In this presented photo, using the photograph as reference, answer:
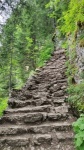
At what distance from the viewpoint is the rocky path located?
19.1 ft

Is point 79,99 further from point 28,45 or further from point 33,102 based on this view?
point 28,45

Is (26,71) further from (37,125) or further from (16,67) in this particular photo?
(37,125)

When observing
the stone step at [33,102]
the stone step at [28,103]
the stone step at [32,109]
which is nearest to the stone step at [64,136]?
the stone step at [32,109]

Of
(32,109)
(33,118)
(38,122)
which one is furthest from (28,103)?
(38,122)

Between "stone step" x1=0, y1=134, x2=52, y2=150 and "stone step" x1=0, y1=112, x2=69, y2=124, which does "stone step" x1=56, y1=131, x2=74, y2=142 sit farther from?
"stone step" x1=0, y1=112, x2=69, y2=124

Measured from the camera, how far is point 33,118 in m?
6.89

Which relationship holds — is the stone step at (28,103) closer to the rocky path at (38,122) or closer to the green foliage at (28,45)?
the rocky path at (38,122)

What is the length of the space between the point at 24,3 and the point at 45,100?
3679 mm

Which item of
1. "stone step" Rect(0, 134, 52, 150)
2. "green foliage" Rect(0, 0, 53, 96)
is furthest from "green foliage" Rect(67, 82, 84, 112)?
"green foliage" Rect(0, 0, 53, 96)

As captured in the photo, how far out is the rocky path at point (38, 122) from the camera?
5.82 m

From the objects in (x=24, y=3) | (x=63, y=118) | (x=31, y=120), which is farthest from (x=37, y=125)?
(x=24, y=3)

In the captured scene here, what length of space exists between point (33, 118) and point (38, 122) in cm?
20

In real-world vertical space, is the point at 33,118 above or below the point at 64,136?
above

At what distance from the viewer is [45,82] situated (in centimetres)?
1152
